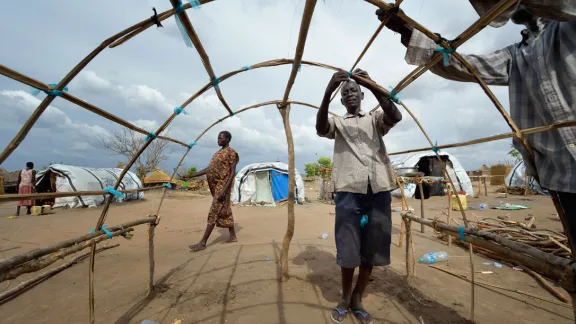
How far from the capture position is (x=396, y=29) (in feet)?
5.32

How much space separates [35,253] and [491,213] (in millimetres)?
10016

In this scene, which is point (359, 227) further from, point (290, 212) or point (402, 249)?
point (402, 249)

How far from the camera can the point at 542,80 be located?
1.38 m

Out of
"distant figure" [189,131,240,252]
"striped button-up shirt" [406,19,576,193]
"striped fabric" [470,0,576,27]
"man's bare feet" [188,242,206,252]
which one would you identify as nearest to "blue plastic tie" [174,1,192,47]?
"striped button-up shirt" [406,19,576,193]

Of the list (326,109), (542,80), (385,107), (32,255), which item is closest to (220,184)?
(326,109)

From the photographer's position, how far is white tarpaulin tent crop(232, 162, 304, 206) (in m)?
12.6

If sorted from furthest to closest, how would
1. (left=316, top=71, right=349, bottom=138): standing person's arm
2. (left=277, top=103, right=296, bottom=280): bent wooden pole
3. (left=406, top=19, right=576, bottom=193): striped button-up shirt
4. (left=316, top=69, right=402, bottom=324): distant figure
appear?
(left=277, top=103, right=296, bottom=280): bent wooden pole → (left=316, top=69, right=402, bottom=324): distant figure → (left=316, top=71, right=349, bottom=138): standing person's arm → (left=406, top=19, right=576, bottom=193): striped button-up shirt

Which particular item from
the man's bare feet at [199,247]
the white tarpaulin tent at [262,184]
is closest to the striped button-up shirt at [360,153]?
the man's bare feet at [199,247]

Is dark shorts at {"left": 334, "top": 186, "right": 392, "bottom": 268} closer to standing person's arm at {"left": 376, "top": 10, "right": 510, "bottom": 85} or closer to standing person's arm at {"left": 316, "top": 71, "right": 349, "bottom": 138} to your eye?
standing person's arm at {"left": 316, "top": 71, "right": 349, "bottom": 138}

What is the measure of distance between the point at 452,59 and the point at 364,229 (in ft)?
4.63

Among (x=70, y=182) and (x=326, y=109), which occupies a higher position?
(x=326, y=109)

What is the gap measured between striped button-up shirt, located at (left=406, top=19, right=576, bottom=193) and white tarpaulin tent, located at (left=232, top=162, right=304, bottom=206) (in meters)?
11.2

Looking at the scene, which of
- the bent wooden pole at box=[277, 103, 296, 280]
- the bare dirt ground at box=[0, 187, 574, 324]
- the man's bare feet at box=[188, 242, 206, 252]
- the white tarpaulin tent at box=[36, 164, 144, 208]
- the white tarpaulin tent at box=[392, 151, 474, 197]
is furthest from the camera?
the white tarpaulin tent at box=[392, 151, 474, 197]

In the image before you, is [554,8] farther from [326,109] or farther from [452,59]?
[326,109]
